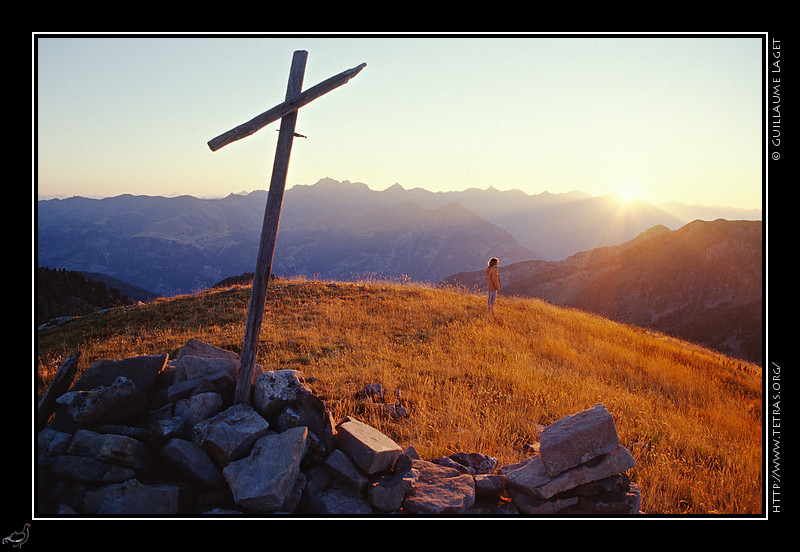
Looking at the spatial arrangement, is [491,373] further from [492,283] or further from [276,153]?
[492,283]

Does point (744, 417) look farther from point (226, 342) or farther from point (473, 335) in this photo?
point (226, 342)

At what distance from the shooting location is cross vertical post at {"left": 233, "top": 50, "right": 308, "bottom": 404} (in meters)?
5.11

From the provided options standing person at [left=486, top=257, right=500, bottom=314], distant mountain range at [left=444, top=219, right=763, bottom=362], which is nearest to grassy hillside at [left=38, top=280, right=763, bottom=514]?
standing person at [left=486, top=257, right=500, bottom=314]

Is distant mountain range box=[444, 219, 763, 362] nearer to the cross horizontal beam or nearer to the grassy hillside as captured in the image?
the grassy hillside

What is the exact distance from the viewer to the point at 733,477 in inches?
222

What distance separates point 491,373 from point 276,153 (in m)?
6.01

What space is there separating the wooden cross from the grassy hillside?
1812mm

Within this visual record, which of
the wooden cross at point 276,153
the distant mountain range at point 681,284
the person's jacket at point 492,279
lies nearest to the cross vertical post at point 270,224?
the wooden cross at point 276,153

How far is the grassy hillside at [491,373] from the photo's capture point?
581cm

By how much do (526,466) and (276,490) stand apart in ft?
8.89

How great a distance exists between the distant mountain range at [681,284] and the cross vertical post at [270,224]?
3685 centimetres

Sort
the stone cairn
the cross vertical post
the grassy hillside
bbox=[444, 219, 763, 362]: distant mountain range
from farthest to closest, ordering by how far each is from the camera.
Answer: bbox=[444, 219, 763, 362]: distant mountain range, the grassy hillside, the cross vertical post, the stone cairn

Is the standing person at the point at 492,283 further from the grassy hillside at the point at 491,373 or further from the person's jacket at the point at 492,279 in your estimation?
the grassy hillside at the point at 491,373
